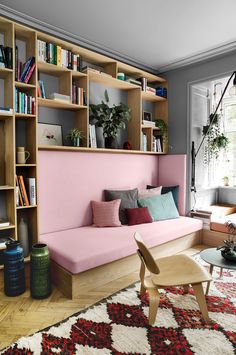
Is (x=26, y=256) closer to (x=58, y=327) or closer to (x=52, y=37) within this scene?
(x=58, y=327)

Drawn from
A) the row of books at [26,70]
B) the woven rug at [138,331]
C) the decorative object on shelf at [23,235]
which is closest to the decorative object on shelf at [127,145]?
the row of books at [26,70]

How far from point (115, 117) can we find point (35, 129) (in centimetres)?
119

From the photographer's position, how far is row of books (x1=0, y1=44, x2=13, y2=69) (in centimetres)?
256

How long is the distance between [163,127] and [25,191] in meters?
2.51

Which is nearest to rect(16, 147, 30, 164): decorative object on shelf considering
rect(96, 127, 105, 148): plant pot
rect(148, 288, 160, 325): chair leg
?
rect(96, 127, 105, 148): plant pot

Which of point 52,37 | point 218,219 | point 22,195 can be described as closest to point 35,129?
point 22,195

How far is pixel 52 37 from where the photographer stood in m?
2.89

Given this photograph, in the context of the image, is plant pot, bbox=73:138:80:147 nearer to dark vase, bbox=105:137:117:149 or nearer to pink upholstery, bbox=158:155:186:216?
dark vase, bbox=105:137:117:149

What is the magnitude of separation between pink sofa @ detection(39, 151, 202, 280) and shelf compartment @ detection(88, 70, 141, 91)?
103 cm

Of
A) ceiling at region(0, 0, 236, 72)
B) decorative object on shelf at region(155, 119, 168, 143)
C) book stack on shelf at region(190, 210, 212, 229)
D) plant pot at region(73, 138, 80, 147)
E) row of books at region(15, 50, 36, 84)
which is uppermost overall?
ceiling at region(0, 0, 236, 72)

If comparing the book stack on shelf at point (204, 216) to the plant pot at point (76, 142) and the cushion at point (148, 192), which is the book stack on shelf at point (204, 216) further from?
the plant pot at point (76, 142)

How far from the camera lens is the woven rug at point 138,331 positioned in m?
1.67

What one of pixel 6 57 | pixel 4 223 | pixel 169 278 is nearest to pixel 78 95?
pixel 6 57

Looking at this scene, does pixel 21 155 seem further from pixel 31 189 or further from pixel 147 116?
pixel 147 116
